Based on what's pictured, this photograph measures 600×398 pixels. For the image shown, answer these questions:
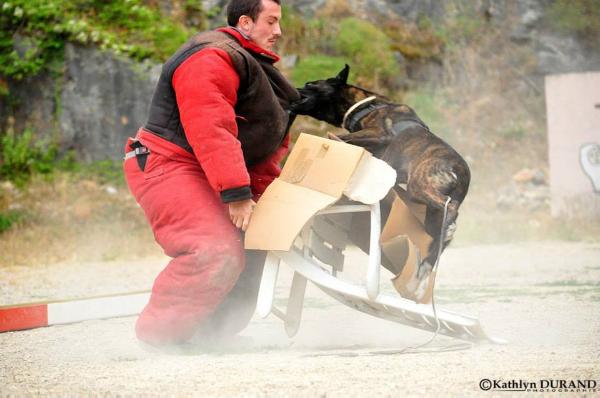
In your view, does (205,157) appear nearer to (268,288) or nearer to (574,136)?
(268,288)

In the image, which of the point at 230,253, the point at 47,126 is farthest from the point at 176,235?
the point at 47,126

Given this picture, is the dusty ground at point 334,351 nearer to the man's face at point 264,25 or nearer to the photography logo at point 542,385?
the photography logo at point 542,385

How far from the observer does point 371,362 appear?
3396 millimetres

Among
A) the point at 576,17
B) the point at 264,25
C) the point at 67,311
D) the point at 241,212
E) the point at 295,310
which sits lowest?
the point at 576,17

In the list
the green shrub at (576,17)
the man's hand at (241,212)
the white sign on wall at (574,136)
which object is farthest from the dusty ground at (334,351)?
the green shrub at (576,17)

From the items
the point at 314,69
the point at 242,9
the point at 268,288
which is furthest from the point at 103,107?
the point at 268,288

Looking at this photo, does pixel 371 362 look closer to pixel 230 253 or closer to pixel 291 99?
pixel 230 253

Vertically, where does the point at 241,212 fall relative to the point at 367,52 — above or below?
above

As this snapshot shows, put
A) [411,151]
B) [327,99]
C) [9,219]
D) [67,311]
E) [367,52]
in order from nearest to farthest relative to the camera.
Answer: [411,151] → [327,99] → [67,311] → [9,219] → [367,52]

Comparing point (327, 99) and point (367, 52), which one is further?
point (367, 52)

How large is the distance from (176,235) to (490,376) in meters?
1.50

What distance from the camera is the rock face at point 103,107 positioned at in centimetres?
1090

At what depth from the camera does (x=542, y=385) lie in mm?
A: 2891

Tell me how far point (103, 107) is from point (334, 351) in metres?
7.64
